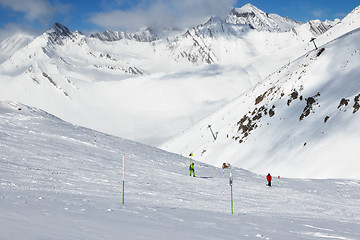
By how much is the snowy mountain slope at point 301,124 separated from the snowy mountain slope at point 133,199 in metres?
11.2

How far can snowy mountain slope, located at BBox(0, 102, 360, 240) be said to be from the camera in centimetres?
984

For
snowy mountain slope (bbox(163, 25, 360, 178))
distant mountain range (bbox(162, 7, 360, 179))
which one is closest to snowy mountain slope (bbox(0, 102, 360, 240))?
snowy mountain slope (bbox(163, 25, 360, 178))

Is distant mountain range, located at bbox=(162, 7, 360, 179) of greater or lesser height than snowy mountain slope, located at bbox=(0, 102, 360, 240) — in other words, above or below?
above

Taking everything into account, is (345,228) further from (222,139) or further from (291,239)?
(222,139)

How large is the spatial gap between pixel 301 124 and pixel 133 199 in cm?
4379

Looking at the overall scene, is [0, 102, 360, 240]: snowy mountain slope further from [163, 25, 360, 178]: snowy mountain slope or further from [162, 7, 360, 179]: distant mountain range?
[162, 7, 360, 179]: distant mountain range

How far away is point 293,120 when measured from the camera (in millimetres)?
57625

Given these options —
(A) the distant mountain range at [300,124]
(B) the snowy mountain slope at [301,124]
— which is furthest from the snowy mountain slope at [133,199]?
(A) the distant mountain range at [300,124]

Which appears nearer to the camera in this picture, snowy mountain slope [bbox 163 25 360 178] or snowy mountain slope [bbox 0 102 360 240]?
snowy mountain slope [bbox 0 102 360 240]

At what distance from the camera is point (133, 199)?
1616 cm

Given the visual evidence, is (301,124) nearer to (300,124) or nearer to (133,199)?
(300,124)

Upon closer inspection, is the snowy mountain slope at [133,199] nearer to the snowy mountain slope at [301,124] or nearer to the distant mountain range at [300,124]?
the snowy mountain slope at [301,124]

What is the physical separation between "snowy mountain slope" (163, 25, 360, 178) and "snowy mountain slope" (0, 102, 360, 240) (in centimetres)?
1120

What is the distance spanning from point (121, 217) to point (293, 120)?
5022cm
